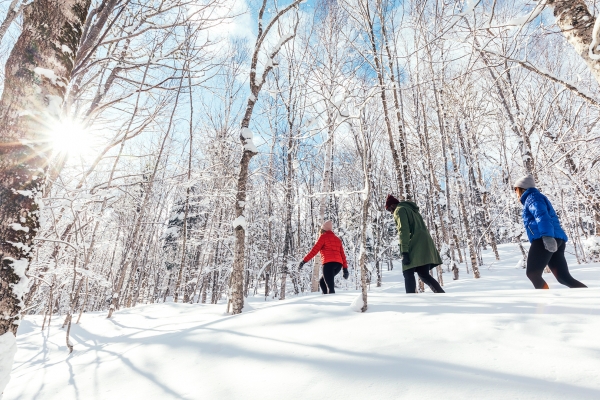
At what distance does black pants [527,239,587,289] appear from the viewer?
3.16 meters

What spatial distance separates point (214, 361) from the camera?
2314mm

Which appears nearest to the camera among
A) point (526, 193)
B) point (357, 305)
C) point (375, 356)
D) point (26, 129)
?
point (26, 129)

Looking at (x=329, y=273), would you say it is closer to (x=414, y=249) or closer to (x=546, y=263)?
(x=414, y=249)

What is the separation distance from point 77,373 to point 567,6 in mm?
5882

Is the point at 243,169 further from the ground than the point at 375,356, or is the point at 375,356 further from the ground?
the point at 243,169

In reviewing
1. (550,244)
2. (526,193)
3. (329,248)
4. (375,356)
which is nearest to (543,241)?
(550,244)

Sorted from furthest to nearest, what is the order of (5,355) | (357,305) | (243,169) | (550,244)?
(243,169), (550,244), (357,305), (5,355)

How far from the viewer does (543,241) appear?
3.08m

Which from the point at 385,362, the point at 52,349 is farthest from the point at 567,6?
the point at 52,349

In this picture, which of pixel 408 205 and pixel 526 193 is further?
pixel 408 205

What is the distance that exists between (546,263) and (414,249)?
140 cm

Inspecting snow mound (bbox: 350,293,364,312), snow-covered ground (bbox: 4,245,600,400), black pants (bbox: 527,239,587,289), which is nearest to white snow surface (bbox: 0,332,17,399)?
snow-covered ground (bbox: 4,245,600,400)

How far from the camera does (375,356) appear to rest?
1.93 metres

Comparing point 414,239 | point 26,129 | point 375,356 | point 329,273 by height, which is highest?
point 26,129
